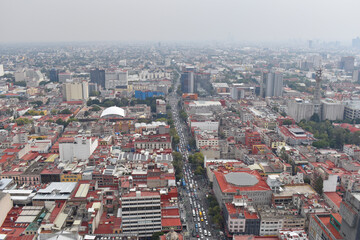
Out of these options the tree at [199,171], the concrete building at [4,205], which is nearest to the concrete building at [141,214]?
the concrete building at [4,205]

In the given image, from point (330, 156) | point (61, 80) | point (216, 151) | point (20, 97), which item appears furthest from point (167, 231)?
point (61, 80)

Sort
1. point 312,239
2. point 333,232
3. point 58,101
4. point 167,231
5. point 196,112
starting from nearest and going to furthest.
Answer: point 333,232
point 312,239
point 167,231
point 196,112
point 58,101

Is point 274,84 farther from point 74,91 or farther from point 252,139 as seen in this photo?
point 74,91

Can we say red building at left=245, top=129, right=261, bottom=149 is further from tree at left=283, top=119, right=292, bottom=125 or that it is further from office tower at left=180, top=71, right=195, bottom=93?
office tower at left=180, top=71, right=195, bottom=93

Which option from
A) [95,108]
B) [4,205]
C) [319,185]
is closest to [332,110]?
[319,185]

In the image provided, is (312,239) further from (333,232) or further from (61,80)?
(61,80)

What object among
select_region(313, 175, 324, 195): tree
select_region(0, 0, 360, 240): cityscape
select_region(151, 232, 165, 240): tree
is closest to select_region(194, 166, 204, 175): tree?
select_region(0, 0, 360, 240): cityscape

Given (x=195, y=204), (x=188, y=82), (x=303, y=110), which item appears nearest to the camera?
(x=195, y=204)
